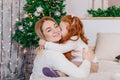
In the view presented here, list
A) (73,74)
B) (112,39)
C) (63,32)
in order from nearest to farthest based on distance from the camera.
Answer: (73,74), (63,32), (112,39)

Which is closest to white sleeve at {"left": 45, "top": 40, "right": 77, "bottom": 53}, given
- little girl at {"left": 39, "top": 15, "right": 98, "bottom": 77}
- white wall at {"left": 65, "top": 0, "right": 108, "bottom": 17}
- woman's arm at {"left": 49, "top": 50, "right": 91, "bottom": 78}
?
little girl at {"left": 39, "top": 15, "right": 98, "bottom": 77}

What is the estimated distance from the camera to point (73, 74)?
2.04 meters

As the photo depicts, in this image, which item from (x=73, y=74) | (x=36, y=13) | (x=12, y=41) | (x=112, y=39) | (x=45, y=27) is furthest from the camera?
(x=12, y=41)

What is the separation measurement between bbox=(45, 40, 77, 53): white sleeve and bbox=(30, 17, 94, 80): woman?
0.04 meters

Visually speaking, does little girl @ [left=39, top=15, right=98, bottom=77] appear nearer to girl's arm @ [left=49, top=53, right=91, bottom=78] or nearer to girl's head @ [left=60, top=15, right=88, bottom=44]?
girl's head @ [left=60, top=15, right=88, bottom=44]

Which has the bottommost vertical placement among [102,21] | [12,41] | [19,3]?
[12,41]

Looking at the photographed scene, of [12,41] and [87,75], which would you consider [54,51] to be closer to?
[87,75]

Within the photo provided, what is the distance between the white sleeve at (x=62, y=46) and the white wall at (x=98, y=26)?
6.79 ft

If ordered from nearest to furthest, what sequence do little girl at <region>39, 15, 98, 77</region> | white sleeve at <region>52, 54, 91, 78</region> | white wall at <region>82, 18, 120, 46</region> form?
1. white sleeve at <region>52, 54, 91, 78</region>
2. little girl at <region>39, 15, 98, 77</region>
3. white wall at <region>82, 18, 120, 46</region>

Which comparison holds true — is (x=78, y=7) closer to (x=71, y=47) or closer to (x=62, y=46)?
(x=71, y=47)

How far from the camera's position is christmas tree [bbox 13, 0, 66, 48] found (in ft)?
14.4

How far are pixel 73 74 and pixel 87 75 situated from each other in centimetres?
11

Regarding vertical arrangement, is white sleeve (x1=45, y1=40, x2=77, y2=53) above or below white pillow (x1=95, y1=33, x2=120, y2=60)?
above

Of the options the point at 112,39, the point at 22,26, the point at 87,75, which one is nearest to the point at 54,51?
the point at 87,75
